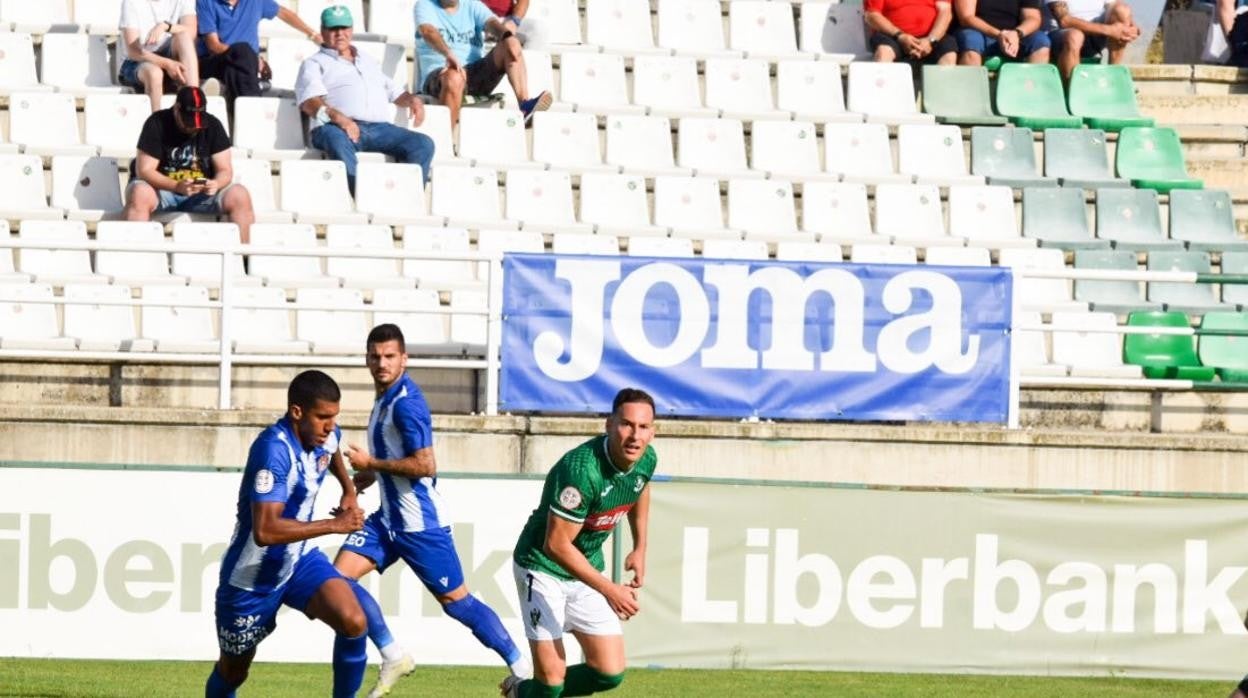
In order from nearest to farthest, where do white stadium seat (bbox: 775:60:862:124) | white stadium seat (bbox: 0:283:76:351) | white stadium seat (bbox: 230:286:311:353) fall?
white stadium seat (bbox: 0:283:76:351), white stadium seat (bbox: 230:286:311:353), white stadium seat (bbox: 775:60:862:124)

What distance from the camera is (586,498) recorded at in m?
9.02

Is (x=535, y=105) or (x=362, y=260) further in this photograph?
(x=535, y=105)

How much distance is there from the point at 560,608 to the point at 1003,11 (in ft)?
36.8

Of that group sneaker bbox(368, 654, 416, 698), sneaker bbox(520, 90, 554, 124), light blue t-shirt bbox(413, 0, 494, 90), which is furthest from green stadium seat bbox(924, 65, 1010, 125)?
sneaker bbox(368, 654, 416, 698)

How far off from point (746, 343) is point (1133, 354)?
3.50m

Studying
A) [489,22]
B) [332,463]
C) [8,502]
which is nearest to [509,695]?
[332,463]

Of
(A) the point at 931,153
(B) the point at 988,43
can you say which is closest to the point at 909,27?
(B) the point at 988,43

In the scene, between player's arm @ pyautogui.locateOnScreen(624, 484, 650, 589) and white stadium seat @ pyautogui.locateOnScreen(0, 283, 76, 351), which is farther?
white stadium seat @ pyautogui.locateOnScreen(0, 283, 76, 351)

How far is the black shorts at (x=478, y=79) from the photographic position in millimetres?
17453

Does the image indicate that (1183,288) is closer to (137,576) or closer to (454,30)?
(454,30)

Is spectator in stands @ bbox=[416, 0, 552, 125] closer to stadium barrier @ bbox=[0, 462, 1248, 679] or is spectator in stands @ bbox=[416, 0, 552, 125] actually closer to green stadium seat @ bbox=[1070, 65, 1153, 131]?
green stadium seat @ bbox=[1070, 65, 1153, 131]

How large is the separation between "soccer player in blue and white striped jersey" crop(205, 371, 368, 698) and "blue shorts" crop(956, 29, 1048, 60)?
35.7ft

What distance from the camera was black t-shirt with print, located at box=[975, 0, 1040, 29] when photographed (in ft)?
62.2

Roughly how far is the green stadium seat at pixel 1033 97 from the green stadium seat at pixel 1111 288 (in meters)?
1.90
